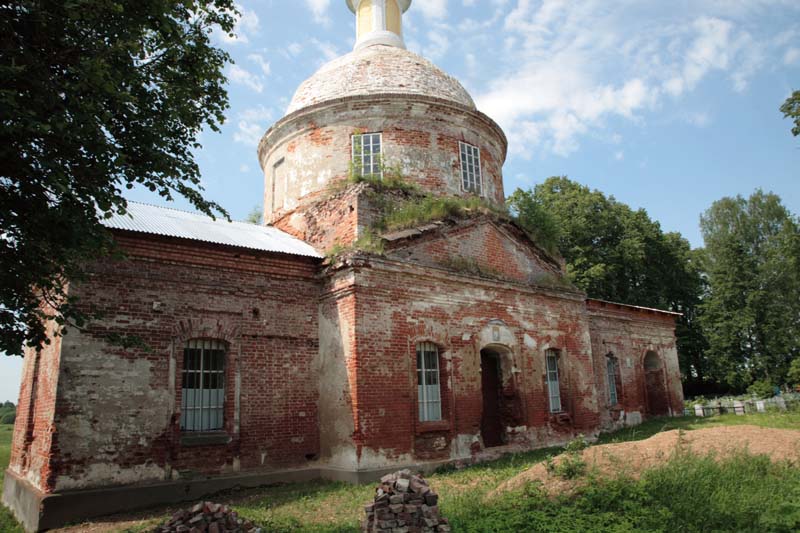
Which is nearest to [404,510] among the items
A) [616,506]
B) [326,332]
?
[616,506]

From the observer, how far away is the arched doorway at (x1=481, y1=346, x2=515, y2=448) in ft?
42.7

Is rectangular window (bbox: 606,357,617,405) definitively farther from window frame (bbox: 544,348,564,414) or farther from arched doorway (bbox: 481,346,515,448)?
arched doorway (bbox: 481,346,515,448)

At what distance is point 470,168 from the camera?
15148 millimetres

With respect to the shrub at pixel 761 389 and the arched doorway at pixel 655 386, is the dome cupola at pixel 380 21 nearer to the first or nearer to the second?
the arched doorway at pixel 655 386

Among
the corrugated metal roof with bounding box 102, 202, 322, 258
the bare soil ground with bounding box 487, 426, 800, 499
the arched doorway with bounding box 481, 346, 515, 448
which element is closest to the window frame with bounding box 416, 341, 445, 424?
the arched doorway with bounding box 481, 346, 515, 448

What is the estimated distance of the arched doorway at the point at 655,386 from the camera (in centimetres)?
2008

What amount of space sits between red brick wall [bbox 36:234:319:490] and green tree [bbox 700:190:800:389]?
2836 centimetres

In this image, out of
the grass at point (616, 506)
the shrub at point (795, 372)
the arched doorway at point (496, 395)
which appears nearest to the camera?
the grass at point (616, 506)

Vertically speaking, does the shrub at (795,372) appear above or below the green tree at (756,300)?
below

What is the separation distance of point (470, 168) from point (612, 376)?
8.88 m

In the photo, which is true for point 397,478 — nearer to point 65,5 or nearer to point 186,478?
point 186,478


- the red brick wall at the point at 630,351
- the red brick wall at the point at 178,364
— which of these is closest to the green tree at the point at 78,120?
the red brick wall at the point at 178,364

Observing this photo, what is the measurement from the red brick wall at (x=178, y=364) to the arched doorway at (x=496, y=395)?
14.1 ft

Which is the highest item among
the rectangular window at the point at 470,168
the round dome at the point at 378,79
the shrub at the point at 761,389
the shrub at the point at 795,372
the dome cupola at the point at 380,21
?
the dome cupola at the point at 380,21
